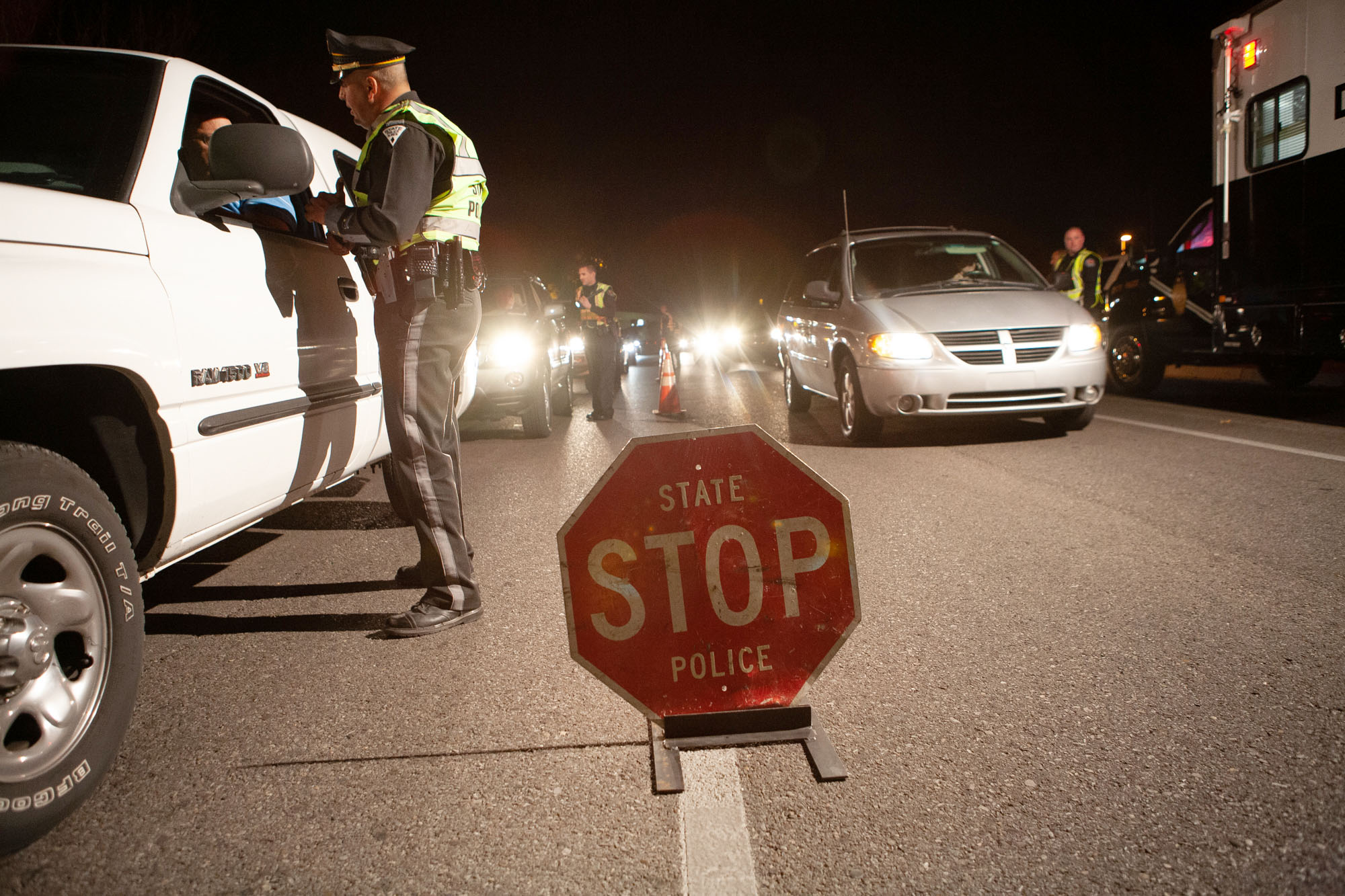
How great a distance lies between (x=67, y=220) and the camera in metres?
2.52

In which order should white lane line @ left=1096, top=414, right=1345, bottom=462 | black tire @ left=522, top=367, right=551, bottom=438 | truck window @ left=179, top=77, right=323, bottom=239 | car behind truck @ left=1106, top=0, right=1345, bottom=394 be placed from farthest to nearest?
1. black tire @ left=522, top=367, right=551, bottom=438
2. car behind truck @ left=1106, top=0, right=1345, bottom=394
3. white lane line @ left=1096, top=414, right=1345, bottom=462
4. truck window @ left=179, top=77, right=323, bottom=239

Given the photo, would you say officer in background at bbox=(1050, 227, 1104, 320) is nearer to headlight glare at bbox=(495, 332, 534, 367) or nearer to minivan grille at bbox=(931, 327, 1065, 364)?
minivan grille at bbox=(931, 327, 1065, 364)

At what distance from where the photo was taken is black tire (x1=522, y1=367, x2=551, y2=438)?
9.55m

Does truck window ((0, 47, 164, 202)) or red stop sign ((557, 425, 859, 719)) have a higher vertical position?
truck window ((0, 47, 164, 202))

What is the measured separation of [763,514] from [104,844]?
1.73m

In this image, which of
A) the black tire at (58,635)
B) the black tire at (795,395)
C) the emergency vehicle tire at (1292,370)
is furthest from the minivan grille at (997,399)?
the black tire at (58,635)

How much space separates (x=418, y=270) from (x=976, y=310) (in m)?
5.48

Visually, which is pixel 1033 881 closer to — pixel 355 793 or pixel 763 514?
pixel 763 514

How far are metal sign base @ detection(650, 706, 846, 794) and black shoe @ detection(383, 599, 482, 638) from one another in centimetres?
132

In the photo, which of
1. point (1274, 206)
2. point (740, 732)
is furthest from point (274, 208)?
point (1274, 206)

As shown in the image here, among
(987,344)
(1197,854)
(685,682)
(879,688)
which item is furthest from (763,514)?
(987,344)

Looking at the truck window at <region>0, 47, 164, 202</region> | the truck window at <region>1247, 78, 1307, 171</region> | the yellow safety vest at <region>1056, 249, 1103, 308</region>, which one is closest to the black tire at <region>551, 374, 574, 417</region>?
the yellow safety vest at <region>1056, 249, 1103, 308</region>

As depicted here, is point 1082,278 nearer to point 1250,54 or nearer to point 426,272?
point 1250,54

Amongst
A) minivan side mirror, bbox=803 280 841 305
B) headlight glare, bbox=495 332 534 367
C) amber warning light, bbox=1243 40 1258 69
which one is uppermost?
amber warning light, bbox=1243 40 1258 69
